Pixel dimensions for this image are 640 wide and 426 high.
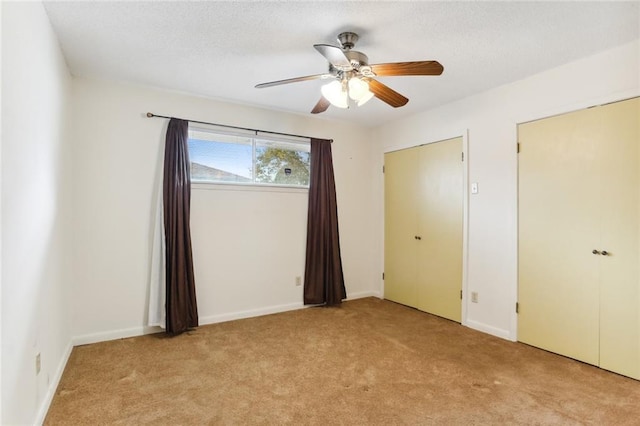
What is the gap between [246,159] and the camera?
149 inches

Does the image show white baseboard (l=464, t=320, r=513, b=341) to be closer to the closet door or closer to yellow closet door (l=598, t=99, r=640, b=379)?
the closet door

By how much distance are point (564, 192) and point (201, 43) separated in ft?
10.0

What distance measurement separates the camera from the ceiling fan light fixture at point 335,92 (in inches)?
91.0

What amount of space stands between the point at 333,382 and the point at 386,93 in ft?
6.86

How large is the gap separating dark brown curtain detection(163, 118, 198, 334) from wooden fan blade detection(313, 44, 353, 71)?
73.9 inches

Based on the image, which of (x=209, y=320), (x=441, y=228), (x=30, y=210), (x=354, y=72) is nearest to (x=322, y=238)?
(x=441, y=228)

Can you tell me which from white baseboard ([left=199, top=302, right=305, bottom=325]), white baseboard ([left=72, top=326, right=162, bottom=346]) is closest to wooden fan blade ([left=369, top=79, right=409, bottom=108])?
white baseboard ([left=199, top=302, right=305, bottom=325])

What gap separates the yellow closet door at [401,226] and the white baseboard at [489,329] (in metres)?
0.76

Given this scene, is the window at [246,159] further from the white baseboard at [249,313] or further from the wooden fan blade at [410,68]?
the wooden fan blade at [410,68]

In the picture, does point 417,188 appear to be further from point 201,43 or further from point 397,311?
point 201,43

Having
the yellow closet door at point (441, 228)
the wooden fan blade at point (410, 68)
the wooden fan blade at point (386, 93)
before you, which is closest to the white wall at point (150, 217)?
the yellow closet door at point (441, 228)

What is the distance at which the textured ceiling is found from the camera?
77.4 inches

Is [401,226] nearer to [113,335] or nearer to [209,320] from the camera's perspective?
[209,320]

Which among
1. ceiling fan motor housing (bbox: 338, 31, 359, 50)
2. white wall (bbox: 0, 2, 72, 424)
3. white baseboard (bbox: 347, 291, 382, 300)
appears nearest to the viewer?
white wall (bbox: 0, 2, 72, 424)
